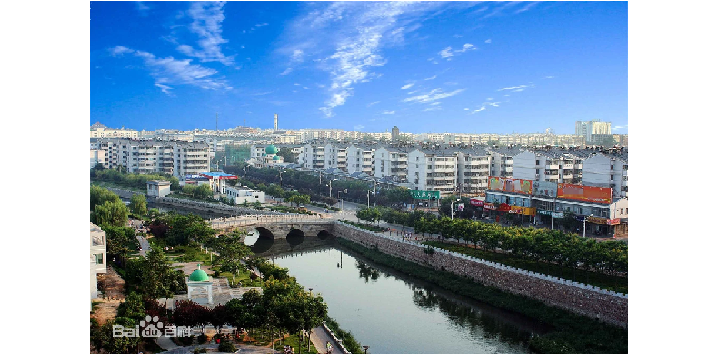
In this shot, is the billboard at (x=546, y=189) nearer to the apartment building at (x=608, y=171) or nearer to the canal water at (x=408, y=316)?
the apartment building at (x=608, y=171)

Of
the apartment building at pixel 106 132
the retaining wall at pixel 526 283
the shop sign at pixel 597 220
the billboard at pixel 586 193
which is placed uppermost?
the apartment building at pixel 106 132

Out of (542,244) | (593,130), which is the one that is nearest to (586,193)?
(542,244)

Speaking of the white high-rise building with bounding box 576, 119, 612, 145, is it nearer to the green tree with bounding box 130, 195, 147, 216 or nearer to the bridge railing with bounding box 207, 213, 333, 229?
the bridge railing with bounding box 207, 213, 333, 229

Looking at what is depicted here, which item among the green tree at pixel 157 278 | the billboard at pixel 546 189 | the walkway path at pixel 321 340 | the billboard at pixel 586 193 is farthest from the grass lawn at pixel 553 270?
the green tree at pixel 157 278

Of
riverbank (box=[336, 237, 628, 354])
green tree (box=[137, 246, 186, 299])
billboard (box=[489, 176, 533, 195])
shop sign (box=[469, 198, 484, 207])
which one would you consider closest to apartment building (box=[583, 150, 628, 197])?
billboard (box=[489, 176, 533, 195])

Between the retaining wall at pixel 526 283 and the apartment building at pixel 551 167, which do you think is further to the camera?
the apartment building at pixel 551 167
